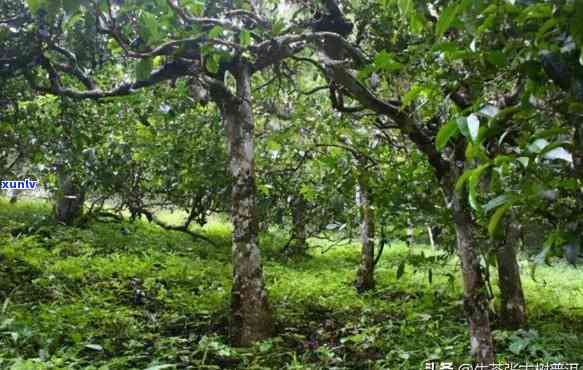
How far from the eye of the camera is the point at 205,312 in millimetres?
4672

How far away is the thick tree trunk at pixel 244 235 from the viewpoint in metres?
3.88

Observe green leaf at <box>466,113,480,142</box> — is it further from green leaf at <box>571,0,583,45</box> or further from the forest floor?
the forest floor

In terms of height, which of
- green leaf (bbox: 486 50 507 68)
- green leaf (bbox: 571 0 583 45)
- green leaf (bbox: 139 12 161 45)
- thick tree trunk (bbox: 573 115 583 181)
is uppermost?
green leaf (bbox: 139 12 161 45)

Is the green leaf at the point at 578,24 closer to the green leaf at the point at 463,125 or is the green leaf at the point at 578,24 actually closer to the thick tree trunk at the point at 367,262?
the green leaf at the point at 463,125

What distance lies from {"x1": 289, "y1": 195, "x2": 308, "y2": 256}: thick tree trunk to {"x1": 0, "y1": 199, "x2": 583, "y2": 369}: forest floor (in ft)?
1.25

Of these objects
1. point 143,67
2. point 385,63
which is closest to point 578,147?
point 385,63

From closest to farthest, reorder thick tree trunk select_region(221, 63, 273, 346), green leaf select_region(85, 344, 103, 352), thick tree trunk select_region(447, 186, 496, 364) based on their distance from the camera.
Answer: thick tree trunk select_region(447, 186, 496, 364), green leaf select_region(85, 344, 103, 352), thick tree trunk select_region(221, 63, 273, 346)

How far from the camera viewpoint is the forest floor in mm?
3443

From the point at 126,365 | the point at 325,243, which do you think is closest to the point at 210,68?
the point at 126,365

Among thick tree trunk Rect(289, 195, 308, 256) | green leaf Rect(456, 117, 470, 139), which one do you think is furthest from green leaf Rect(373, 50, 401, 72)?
thick tree trunk Rect(289, 195, 308, 256)

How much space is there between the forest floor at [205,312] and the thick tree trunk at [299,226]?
0.38 meters

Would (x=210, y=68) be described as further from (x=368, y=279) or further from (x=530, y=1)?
(x=368, y=279)

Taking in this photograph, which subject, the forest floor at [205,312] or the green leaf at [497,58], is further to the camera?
the forest floor at [205,312]

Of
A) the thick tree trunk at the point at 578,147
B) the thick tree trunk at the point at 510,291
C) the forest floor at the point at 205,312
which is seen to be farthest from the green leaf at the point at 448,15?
the thick tree trunk at the point at 510,291
